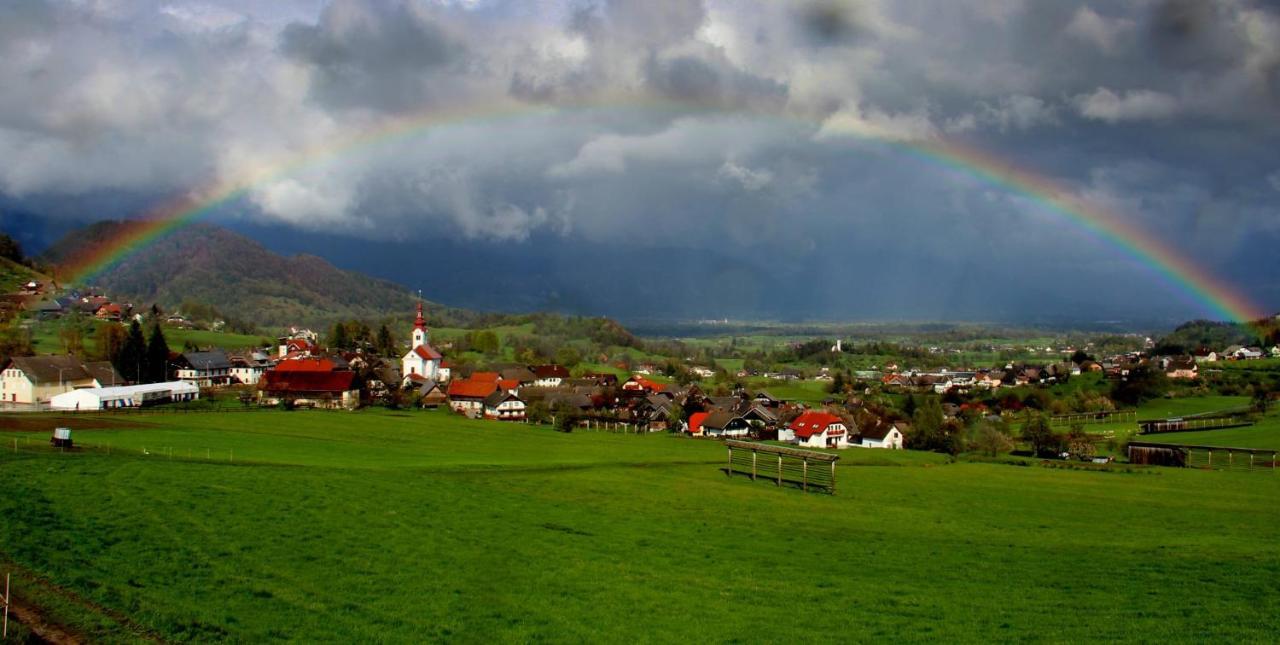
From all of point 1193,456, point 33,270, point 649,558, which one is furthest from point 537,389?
point 33,270

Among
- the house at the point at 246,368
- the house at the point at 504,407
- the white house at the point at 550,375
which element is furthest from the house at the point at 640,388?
the house at the point at 246,368

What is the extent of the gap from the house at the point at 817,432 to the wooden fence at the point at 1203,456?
24.0m

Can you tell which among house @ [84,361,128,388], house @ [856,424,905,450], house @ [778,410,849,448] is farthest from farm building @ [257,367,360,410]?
house @ [856,424,905,450]

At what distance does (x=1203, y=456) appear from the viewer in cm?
6153

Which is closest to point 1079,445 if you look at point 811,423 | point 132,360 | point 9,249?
point 811,423

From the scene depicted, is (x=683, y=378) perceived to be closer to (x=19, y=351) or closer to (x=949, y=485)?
(x=19, y=351)

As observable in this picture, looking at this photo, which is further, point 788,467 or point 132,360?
point 132,360

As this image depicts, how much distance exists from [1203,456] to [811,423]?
31315 mm

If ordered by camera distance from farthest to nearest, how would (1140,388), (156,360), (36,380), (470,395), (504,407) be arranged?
1. (1140,388)
2. (470,395)
3. (156,360)
4. (504,407)
5. (36,380)

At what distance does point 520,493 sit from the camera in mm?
31547

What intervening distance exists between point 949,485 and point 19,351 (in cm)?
10085

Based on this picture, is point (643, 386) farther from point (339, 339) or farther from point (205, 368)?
point (205, 368)

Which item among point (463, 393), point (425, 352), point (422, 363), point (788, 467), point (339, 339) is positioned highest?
point (339, 339)

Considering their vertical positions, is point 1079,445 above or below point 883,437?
above
